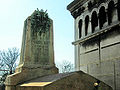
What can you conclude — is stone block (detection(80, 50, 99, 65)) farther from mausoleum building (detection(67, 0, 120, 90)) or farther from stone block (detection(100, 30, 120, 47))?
stone block (detection(100, 30, 120, 47))

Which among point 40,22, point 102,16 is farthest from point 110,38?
point 40,22

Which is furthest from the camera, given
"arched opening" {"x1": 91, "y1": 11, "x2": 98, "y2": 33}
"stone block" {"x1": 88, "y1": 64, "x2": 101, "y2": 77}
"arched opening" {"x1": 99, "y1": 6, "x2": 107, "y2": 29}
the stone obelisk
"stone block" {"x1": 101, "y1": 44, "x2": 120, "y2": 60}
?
the stone obelisk

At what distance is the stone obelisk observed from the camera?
13672mm

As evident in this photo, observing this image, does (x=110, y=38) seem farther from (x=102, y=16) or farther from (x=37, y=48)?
(x=37, y=48)

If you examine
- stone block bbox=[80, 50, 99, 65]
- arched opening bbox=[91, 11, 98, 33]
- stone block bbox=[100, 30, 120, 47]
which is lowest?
stone block bbox=[80, 50, 99, 65]

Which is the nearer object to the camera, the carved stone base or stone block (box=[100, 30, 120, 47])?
stone block (box=[100, 30, 120, 47])

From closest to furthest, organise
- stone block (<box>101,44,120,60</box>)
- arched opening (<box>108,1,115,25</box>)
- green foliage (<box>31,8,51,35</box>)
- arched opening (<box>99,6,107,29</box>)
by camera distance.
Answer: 1. stone block (<box>101,44,120,60</box>)
2. arched opening (<box>108,1,115,25</box>)
3. arched opening (<box>99,6,107,29</box>)
4. green foliage (<box>31,8,51,35</box>)

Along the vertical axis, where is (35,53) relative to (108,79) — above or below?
above

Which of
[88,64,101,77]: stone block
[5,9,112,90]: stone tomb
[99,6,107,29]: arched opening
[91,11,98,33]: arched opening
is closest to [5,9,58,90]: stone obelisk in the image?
[5,9,112,90]: stone tomb

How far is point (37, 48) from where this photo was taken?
14375 millimetres

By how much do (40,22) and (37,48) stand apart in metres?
2.40

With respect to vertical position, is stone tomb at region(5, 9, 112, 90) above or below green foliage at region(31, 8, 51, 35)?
below

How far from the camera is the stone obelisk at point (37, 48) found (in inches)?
538

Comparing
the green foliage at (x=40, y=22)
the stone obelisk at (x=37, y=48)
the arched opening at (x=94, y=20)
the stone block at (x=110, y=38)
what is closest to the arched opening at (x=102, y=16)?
the arched opening at (x=94, y=20)
